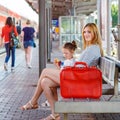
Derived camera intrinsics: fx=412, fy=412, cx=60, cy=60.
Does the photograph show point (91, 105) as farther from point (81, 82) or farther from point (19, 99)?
point (19, 99)

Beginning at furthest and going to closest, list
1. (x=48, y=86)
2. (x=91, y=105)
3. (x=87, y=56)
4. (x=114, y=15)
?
(x=114, y=15) → (x=48, y=86) → (x=87, y=56) → (x=91, y=105)

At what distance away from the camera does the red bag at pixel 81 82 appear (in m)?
5.07

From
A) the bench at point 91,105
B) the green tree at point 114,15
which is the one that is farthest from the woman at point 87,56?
the green tree at point 114,15

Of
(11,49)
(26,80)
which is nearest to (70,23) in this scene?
(11,49)

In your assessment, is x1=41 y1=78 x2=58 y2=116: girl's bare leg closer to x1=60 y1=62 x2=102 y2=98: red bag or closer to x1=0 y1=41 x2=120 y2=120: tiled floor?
x1=0 y1=41 x2=120 y2=120: tiled floor

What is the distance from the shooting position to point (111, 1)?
13.3 metres

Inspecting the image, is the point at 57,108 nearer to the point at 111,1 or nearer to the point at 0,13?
the point at 111,1

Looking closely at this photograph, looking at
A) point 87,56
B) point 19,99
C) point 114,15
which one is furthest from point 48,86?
point 114,15

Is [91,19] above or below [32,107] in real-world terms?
above

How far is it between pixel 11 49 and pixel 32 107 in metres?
7.35

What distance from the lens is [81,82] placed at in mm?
5129

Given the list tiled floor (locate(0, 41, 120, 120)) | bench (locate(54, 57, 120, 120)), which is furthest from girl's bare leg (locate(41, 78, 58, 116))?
bench (locate(54, 57, 120, 120))

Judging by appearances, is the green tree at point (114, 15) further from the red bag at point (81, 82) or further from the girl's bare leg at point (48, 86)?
the red bag at point (81, 82)

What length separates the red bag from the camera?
507 cm
